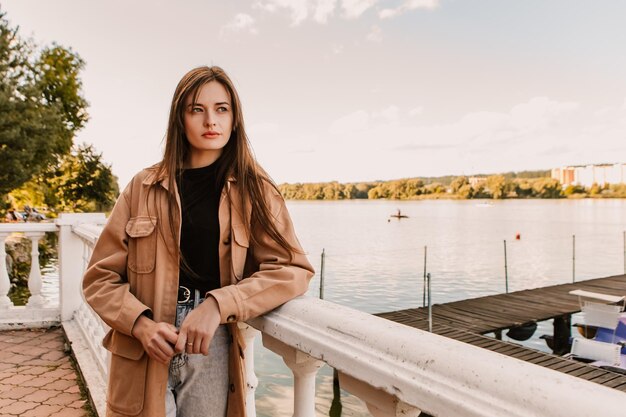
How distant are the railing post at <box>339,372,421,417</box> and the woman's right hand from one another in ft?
1.83

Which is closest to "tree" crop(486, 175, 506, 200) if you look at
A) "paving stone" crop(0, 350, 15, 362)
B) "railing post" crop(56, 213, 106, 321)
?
"railing post" crop(56, 213, 106, 321)

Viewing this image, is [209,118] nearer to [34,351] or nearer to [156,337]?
[156,337]

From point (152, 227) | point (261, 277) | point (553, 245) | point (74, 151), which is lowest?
point (553, 245)

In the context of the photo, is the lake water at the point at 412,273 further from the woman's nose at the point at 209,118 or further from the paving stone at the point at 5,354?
the woman's nose at the point at 209,118

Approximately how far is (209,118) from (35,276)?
4016mm

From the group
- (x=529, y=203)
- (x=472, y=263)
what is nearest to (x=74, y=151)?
(x=472, y=263)

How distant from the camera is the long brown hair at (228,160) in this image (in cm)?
158

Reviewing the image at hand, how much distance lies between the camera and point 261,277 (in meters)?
1.46

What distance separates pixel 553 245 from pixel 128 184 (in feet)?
165

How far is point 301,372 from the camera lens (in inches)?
57.1

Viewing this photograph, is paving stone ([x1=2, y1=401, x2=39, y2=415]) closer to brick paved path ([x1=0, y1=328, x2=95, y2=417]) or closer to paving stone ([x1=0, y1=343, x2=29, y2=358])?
brick paved path ([x1=0, y1=328, x2=95, y2=417])

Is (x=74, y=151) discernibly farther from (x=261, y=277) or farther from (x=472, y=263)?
(x=261, y=277)

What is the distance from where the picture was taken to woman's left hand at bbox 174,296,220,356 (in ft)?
4.55

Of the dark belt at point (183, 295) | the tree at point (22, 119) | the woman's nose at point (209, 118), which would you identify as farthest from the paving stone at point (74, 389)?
the tree at point (22, 119)
